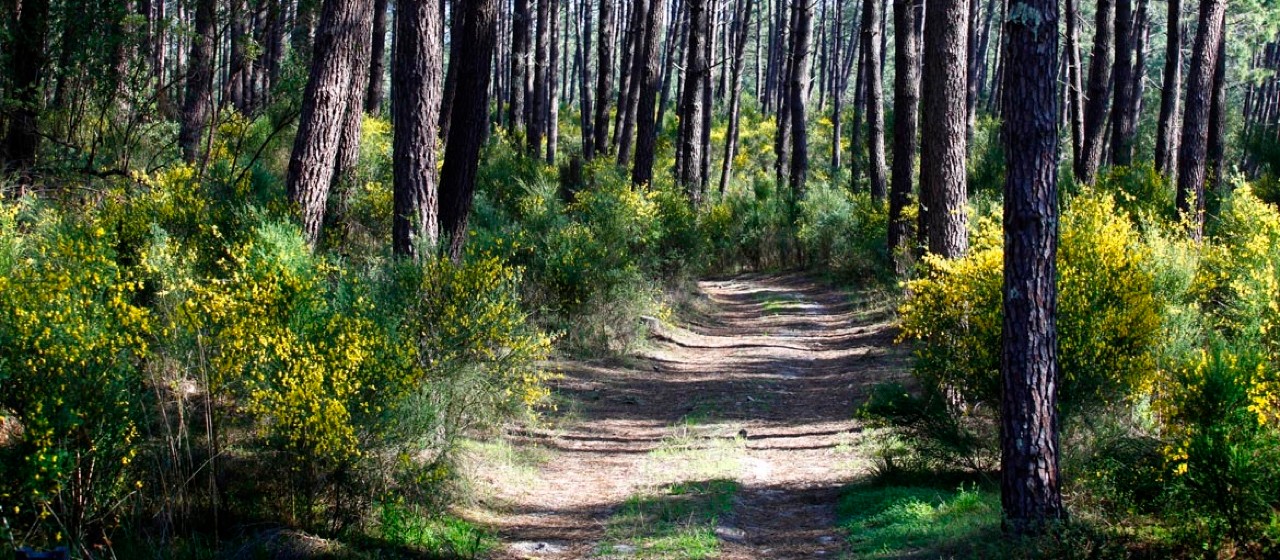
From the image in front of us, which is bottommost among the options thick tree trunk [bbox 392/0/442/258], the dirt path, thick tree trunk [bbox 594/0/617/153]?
the dirt path

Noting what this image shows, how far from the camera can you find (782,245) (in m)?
24.3

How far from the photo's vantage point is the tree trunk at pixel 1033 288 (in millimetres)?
5383

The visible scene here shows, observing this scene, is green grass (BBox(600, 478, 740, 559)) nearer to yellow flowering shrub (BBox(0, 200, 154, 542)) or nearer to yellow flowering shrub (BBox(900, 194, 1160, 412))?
yellow flowering shrub (BBox(900, 194, 1160, 412))

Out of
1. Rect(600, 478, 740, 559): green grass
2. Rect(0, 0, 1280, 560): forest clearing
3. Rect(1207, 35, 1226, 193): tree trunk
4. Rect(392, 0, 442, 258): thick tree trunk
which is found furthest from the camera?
Rect(1207, 35, 1226, 193): tree trunk

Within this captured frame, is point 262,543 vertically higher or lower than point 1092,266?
lower

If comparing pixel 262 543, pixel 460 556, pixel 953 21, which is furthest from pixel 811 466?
pixel 953 21

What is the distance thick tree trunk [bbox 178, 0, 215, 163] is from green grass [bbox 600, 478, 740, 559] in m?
9.96

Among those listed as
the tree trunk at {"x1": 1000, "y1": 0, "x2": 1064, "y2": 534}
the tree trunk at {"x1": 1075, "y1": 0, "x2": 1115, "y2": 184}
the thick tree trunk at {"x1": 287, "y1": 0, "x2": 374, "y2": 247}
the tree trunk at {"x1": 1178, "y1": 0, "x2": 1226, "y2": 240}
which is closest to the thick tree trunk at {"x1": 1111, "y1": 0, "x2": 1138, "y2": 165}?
the tree trunk at {"x1": 1075, "y1": 0, "x2": 1115, "y2": 184}

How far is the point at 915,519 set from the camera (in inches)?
243

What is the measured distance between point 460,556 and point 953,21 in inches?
307

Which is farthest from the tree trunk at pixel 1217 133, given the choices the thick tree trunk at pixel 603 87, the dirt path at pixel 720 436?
the thick tree trunk at pixel 603 87

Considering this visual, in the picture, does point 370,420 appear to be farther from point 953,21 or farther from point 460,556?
point 953,21

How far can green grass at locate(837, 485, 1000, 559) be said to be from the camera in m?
5.67

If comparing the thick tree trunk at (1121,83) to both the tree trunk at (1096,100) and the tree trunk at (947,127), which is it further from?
the tree trunk at (947,127)
